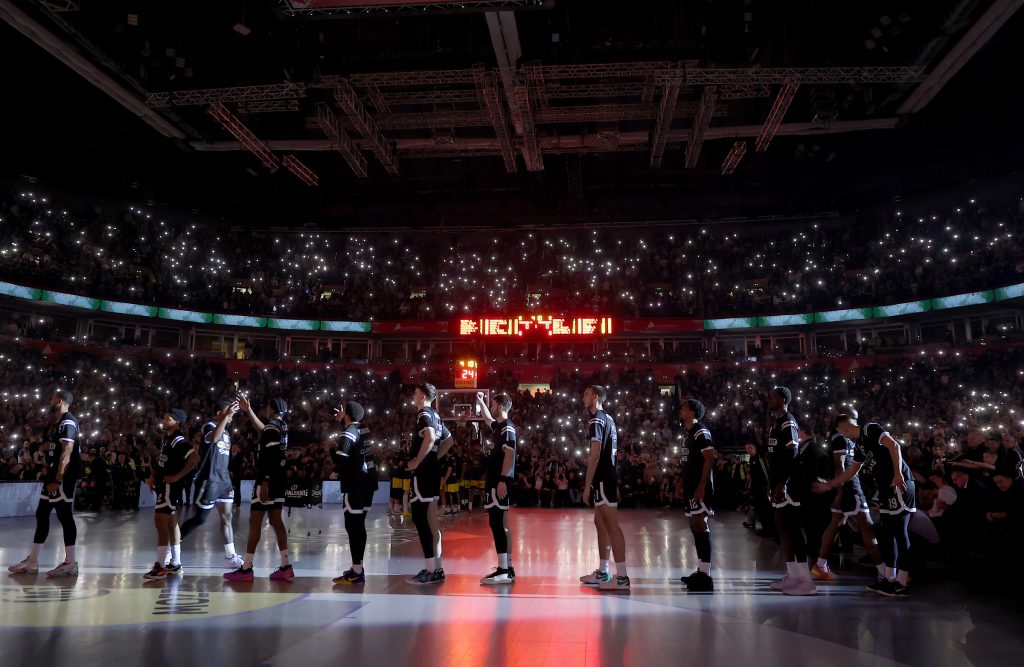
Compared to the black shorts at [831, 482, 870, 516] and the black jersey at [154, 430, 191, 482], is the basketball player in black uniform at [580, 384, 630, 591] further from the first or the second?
the black jersey at [154, 430, 191, 482]

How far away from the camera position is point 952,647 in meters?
4.30

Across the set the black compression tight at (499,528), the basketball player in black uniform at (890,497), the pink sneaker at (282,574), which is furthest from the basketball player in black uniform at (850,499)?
the pink sneaker at (282,574)

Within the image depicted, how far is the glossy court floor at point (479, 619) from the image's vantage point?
4020 mm

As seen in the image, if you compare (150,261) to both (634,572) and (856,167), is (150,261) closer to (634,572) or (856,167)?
(634,572)

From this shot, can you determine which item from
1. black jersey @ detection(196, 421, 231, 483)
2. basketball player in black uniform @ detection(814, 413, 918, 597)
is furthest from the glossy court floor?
black jersey @ detection(196, 421, 231, 483)

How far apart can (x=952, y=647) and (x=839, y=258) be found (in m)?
26.5

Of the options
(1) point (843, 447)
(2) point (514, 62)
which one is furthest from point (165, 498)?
(2) point (514, 62)

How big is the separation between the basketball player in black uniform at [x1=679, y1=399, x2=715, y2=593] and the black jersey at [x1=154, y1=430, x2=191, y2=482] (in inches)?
225

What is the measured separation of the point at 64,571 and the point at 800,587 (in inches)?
319

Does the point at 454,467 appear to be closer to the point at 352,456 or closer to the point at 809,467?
the point at 352,456

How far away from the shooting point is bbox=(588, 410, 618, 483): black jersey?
6301mm

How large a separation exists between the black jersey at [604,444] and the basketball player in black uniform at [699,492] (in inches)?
31.5

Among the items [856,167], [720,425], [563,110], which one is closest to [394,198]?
[563,110]

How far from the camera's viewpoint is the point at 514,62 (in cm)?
1477
